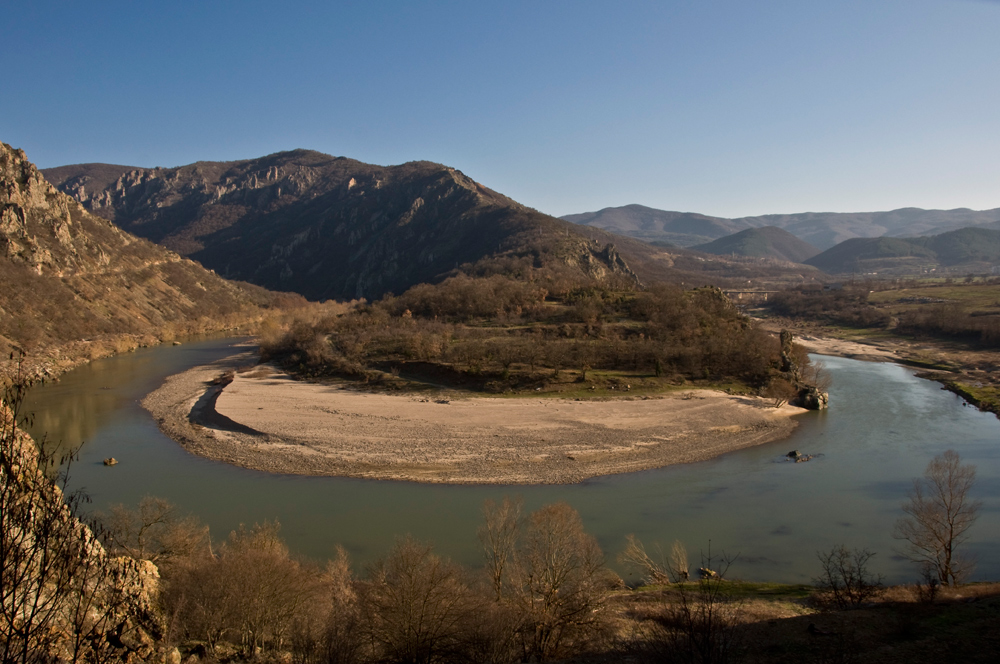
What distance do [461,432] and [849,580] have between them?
83.1 feet

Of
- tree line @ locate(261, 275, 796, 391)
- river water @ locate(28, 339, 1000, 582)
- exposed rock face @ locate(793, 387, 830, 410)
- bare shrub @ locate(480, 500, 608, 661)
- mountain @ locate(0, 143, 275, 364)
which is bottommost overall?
river water @ locate(28, 339, 1000, 582)

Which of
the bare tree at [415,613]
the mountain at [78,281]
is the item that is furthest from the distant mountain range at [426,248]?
the bare tree at [415,613]

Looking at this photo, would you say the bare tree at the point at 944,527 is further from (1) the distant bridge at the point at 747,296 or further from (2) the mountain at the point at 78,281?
(1) the distant bridge at the point at 747,296

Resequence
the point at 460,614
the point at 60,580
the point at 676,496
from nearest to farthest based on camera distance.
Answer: the point at 60,580, the point at 460,614, the point at 676,496

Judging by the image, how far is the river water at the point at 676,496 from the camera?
76.0ft

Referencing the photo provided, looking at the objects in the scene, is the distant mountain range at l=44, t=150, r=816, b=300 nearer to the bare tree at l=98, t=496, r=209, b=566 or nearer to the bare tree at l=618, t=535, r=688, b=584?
the bare tree at l=618, t=535, r=688, b=584

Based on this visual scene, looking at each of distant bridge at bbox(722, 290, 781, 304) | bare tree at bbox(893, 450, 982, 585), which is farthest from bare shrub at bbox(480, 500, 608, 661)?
distant bridge at bbox(722, 290, 781, 304)

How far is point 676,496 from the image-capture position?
28.7m

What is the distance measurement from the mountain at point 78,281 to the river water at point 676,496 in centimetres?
4042

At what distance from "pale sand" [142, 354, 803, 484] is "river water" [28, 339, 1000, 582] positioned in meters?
1.66

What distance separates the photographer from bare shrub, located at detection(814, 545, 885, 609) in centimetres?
1684

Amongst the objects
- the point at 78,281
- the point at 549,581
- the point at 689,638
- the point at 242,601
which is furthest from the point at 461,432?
the point at 78,281

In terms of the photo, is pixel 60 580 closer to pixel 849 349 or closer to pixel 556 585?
pixel 556 585

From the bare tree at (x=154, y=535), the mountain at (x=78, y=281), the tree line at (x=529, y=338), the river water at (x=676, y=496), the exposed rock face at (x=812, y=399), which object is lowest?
the river water at (x=676, y=496)
